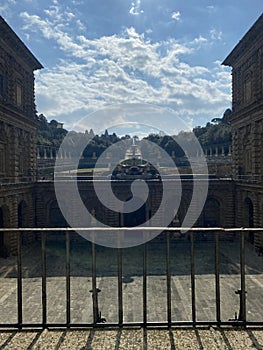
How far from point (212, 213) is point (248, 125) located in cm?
909

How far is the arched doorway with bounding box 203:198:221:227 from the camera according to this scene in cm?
2894

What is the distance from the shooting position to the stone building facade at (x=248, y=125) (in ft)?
78.1

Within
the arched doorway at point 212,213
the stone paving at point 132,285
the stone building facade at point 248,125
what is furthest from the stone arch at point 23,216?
the stone building facade at point 248,125

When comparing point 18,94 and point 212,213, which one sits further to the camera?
point 212,213

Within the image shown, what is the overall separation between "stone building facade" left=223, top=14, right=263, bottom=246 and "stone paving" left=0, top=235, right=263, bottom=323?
3.97 metres

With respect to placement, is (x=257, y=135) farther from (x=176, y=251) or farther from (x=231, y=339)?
(x=231, y=339)

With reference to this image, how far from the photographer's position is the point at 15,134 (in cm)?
2575

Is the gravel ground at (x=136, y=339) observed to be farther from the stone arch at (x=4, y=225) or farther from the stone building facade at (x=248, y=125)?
the stone building facade at (x=248, y=125)

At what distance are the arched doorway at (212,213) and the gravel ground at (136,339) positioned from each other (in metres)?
23.3

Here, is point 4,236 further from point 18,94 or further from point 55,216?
point 18,94

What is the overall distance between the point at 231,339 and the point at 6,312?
11.5 meters

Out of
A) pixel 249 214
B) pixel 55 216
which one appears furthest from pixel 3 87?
pixel 249 214

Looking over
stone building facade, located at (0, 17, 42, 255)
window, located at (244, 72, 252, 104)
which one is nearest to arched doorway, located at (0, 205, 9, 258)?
stone building facade, located at (0, 17, 42, 255)

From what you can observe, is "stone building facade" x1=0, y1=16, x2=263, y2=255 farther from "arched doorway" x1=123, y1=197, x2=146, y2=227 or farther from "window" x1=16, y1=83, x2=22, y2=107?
"arched doorway" x1=123, y1=197, x2=146, y2=227
